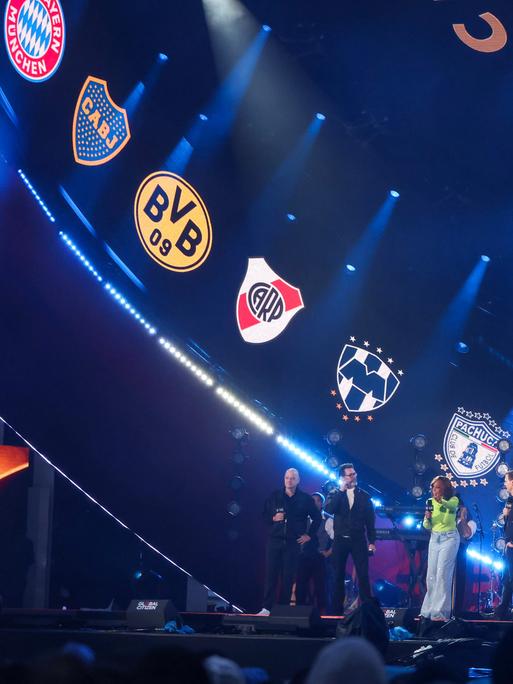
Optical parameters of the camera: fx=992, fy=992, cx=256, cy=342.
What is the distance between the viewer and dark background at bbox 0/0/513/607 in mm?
12766

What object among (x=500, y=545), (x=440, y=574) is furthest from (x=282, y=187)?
(x=440, y=574)

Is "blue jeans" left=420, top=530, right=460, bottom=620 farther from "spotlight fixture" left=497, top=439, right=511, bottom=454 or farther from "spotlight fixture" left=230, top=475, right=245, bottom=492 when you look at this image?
"spotlight fixture" left=497, top=439, right=511, bottom=454

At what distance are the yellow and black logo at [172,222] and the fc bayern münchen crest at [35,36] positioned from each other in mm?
2268

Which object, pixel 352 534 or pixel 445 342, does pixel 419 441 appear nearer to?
pixel 445 342

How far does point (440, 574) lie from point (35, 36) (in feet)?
27.0

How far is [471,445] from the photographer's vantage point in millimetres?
16828

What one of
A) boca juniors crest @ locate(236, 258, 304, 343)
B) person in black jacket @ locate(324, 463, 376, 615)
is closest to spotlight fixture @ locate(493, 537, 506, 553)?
person in black jacket @ locate(324, 463, 376, 615)

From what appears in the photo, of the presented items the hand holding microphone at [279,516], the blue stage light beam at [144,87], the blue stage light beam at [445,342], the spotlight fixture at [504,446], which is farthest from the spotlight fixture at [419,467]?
the blue stage light beam at [144,87]

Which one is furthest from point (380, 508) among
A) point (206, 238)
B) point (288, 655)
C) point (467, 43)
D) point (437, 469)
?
point (467, 43)

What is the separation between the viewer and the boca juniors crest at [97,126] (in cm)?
1326

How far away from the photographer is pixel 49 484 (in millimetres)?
15414

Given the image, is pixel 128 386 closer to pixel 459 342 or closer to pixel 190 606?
pixel 190 606

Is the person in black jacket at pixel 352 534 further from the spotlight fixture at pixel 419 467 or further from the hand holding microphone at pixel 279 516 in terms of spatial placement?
the spotlight fixture at pixel 419 467

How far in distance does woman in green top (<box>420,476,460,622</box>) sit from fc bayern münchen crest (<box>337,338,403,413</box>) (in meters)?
5.54
